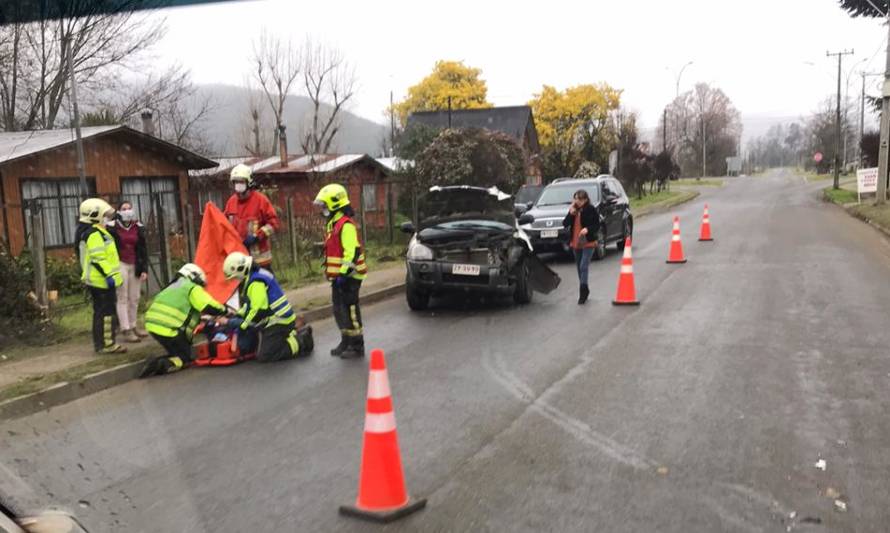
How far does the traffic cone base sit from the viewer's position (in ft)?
12.7

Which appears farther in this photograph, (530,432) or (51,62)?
(51,62)

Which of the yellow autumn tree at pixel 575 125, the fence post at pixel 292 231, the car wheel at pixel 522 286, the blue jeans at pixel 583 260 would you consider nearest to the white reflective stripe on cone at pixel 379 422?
the car wheel at pixel 522 286

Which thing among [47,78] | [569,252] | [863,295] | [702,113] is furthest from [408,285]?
[702,113]

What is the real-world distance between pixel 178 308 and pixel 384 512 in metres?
4.53

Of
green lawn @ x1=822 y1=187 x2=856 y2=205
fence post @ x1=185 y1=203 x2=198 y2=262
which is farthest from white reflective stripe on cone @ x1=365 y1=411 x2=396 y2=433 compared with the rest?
green lawn @ x1=822 y1=187 x2=856 y2=205

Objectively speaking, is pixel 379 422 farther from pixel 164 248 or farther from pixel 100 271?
pixel 164 248

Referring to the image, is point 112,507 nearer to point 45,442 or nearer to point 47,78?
point 45,442

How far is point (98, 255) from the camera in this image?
8.03m

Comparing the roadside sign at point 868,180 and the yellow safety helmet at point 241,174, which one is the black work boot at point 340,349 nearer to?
the yellow safety helmet at point 241,174

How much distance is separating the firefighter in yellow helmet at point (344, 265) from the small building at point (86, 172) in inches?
246

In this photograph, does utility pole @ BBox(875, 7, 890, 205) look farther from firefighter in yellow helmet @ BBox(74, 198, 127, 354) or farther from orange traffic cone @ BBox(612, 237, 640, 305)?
firefighter in yellow helmet @ BBox(74, 198, 127, 354)

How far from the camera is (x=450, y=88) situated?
64500 millimetres

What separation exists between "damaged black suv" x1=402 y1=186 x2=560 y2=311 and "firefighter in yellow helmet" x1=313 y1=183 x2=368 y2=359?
253 centimetres

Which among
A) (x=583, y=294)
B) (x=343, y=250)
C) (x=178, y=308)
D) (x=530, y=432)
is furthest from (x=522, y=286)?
(x=530, y=432)
